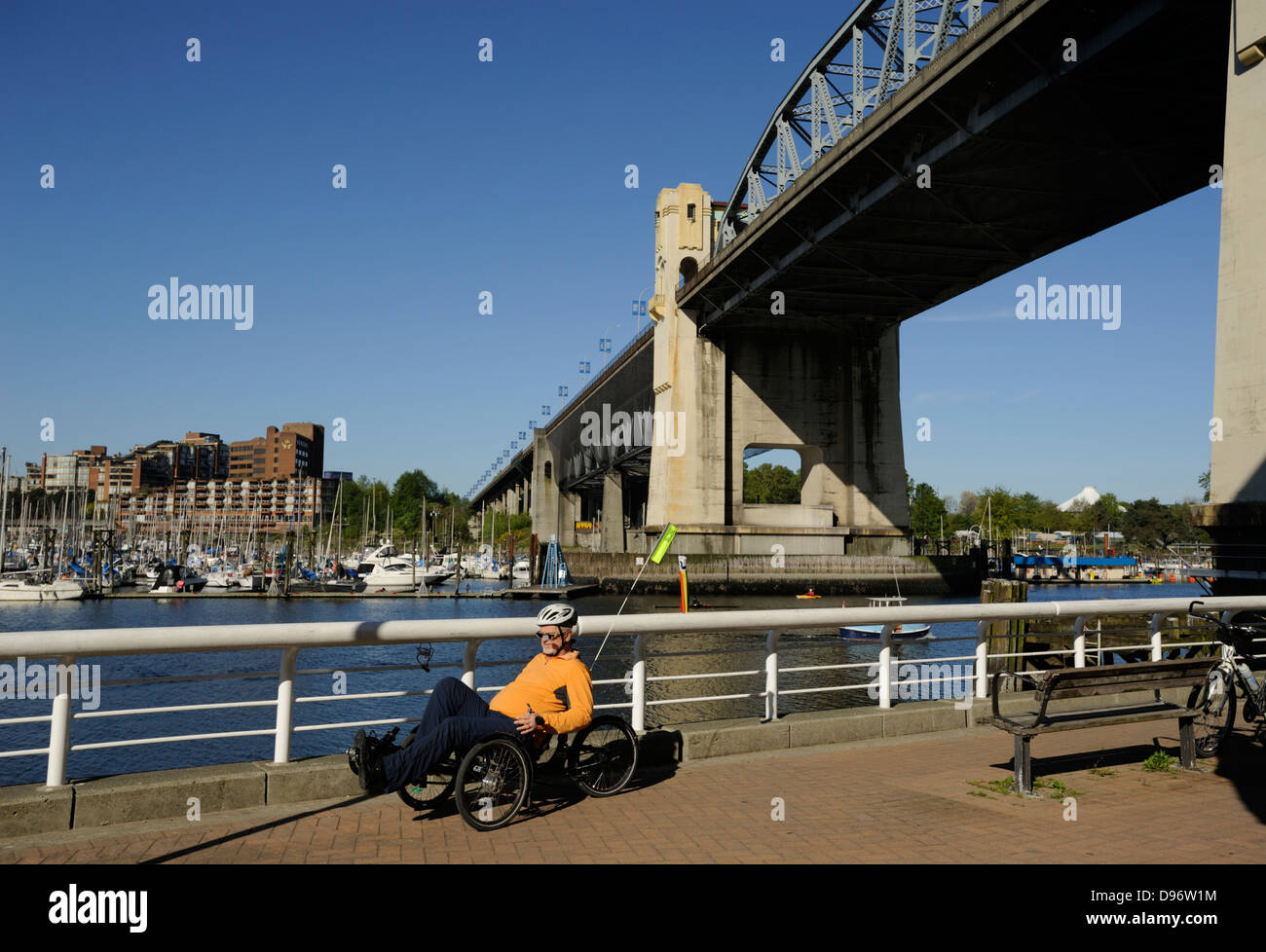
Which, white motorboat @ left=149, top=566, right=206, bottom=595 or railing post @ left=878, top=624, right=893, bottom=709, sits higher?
railing post @ left=878, top=624, right=893, bottom=709

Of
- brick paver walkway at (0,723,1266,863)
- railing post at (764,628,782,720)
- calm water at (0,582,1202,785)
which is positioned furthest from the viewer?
calm water at (0,582,1202,785)

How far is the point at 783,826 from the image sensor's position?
6258 millimetres

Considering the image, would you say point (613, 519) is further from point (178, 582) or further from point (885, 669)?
point (885, 669)

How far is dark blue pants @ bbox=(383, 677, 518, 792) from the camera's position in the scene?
613cm

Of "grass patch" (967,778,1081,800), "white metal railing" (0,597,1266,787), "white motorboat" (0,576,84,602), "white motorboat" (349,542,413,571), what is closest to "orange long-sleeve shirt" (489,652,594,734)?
"white metal railing" (0,597,1266,787)

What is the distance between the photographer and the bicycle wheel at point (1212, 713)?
27.1 feet

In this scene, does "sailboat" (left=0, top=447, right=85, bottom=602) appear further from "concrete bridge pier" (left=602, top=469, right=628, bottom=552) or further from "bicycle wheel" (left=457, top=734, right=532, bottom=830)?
"bicycle wheel" (left=457, top=734, right=532, bottom=830)

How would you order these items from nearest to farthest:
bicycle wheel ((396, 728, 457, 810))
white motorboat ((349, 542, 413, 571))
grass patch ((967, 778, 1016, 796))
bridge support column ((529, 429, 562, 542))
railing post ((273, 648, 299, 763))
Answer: bicycle wheel ((396, 728, 457, 810))
railing post ((273, 648, 299, 763))
grass patch ((967, 778, 1016, 796))
white motorboat ((349, 542, 413, 571))
bridge support column ((529, 429, 562, 542))

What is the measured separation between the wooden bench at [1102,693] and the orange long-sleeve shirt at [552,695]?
10.3ft

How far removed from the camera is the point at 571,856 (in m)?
5.59

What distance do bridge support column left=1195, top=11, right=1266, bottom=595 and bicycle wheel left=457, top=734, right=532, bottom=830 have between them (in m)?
13.8

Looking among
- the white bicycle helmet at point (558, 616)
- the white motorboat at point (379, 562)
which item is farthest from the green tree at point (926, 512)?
the white bicycle helmet at point (558, 616)
